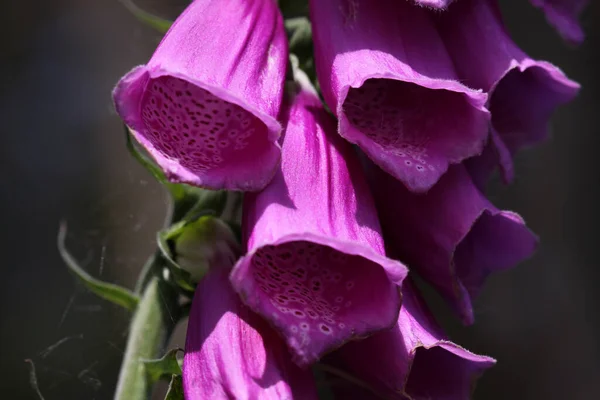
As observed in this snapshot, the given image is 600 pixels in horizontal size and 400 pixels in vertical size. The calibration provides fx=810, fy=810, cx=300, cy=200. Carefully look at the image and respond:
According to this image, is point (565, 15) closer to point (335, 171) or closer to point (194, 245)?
point (335, 171)

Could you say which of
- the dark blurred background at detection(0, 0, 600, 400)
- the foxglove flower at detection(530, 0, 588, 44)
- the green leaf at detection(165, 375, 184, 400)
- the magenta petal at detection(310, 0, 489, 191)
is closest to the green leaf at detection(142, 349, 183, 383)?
the green leaf at detection(165, 375, 184, 400)

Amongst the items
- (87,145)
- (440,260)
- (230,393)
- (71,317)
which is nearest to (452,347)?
(440,260)

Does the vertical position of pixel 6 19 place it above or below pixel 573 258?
above

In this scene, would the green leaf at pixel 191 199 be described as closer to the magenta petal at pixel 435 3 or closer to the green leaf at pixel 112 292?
the green leaf at pixel 112 292

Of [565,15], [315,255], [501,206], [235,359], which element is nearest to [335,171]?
[315,255]

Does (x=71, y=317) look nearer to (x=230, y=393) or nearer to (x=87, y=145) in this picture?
(x=87, y=145)

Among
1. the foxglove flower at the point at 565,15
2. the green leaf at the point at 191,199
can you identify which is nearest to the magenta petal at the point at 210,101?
the green leaf at the point at 191,199
